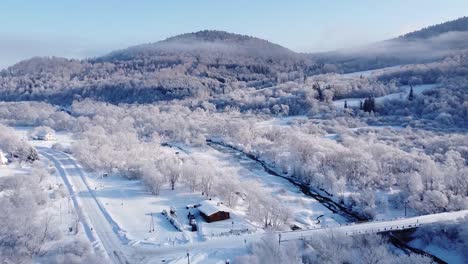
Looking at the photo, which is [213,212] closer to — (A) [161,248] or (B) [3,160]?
(A) [161,248]

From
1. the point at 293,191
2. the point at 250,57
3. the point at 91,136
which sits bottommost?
the point at 293,191

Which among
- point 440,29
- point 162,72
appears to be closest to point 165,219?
point 162,72

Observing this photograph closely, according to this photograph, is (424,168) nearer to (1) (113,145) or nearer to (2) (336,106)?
(1) (113,145)

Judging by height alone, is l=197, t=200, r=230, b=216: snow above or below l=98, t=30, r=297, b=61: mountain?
below

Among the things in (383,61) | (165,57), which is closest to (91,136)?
(165,57)

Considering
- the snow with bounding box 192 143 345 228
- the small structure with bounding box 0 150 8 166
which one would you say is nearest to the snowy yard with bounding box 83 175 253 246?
the snow with bounding box 192 143 345 228

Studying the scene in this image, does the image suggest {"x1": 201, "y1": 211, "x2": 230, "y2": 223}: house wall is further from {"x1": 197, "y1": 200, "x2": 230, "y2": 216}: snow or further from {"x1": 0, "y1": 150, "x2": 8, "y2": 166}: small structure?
{"x1": 0, "y1": 150, "x2": 8, "y2": 166}: small structure
